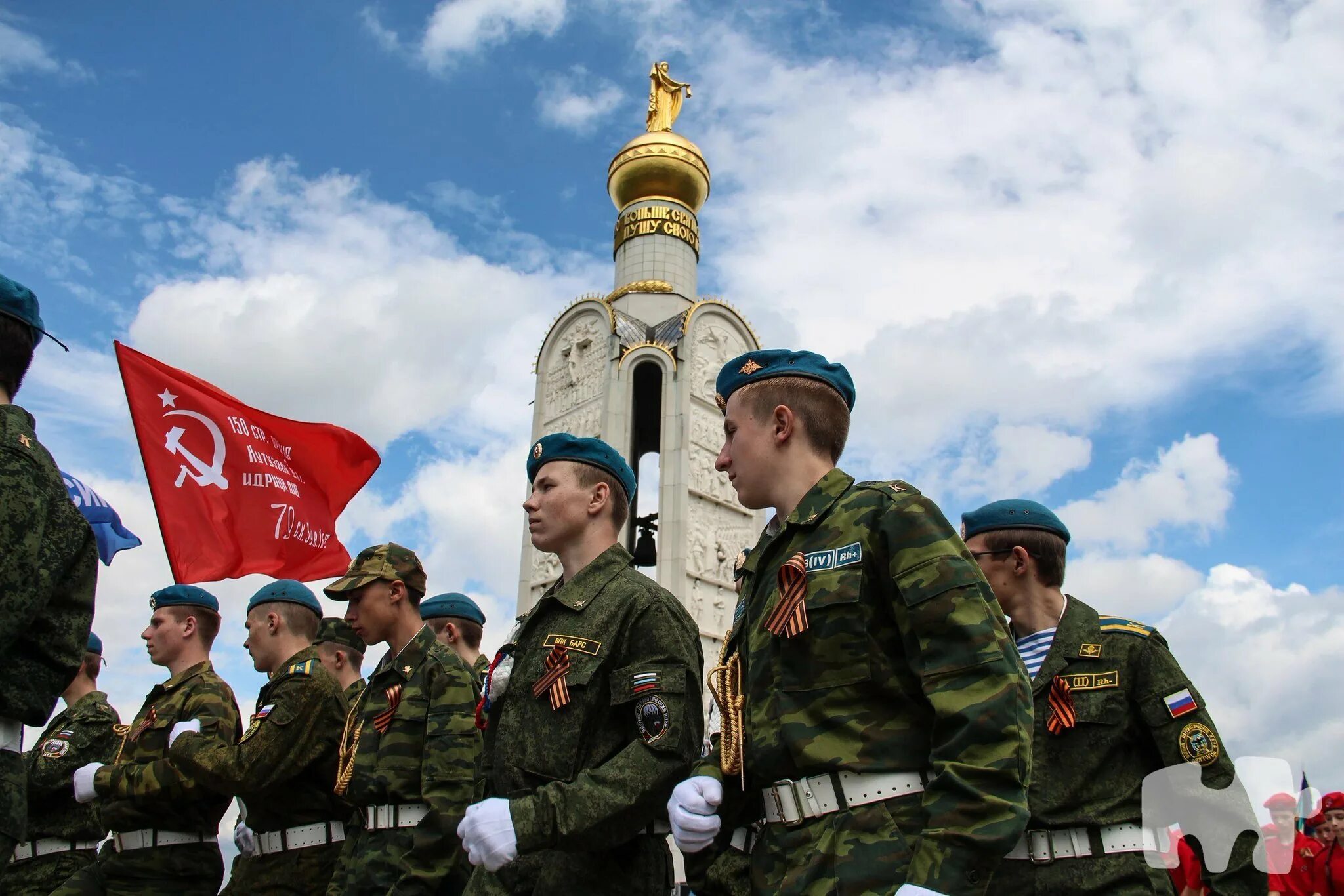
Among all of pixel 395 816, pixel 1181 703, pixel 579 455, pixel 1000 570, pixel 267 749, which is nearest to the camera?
pixel 1181 703

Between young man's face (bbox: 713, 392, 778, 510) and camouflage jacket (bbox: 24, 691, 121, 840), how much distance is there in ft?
14.3

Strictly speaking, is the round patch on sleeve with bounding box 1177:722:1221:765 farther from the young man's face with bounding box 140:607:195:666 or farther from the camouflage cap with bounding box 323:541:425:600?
the young man's face with bounding box 140:607:195:666

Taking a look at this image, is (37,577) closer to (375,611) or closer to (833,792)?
(833,792)

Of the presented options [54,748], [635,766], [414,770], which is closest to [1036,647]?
[635,766]

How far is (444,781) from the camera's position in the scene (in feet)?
12.7

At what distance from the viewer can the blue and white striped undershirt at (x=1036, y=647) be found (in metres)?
3.47

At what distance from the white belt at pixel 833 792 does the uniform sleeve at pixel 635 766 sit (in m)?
0.70

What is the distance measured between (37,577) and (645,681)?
1621 millimetres

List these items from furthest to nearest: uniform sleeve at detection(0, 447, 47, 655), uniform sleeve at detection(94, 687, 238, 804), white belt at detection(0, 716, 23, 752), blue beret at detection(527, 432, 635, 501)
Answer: uniform sleeve at detection(94, 687, 238, 804) → blue beret at detection(527, 432, 635, 501) → white belt at detection(0, 716, 23, 752) → uniform sleeve at detection(0, 447, 47, 655)

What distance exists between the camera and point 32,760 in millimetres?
5551

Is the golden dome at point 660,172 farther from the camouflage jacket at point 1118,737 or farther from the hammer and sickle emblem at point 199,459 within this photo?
the camouflage jacket at point 1118,737

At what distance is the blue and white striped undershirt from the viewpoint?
347 cm

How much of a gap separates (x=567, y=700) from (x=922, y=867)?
4.88ft

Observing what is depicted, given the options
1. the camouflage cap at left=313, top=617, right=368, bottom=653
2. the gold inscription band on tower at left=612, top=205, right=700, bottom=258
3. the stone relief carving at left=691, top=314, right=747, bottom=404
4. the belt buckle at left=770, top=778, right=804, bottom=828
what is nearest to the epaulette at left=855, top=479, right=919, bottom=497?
the belt buckle at left=770, top=778, right=804, bottom=828
